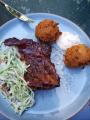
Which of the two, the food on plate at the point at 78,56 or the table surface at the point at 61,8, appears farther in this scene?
the table surface at the point at 61,8

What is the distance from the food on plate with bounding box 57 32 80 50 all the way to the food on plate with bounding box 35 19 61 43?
1.5 inches

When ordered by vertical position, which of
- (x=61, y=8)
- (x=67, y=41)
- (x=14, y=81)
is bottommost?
(x=14, y=81)

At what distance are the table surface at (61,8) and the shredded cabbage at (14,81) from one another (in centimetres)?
18

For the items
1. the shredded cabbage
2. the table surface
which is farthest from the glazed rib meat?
the table surface

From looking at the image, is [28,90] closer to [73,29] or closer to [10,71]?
[10,71]

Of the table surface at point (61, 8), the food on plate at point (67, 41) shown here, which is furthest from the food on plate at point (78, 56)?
the table surface at point (61, 8)

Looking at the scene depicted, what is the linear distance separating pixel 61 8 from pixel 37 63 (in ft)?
1.05

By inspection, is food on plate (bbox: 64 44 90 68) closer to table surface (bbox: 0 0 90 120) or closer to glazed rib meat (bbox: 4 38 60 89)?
glazed rib meat (bbox: 4 38 60 89)

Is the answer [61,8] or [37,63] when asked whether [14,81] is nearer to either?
[37,63]

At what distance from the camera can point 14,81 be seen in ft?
5.21

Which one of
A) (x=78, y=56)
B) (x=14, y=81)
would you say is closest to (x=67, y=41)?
(x=78, y=56)

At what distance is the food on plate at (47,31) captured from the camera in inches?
61.2

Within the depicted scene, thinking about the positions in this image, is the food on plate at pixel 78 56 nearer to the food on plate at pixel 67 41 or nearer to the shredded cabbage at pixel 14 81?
the food on plate at pixel 67 41

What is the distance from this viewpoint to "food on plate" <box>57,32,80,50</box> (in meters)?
1.60
